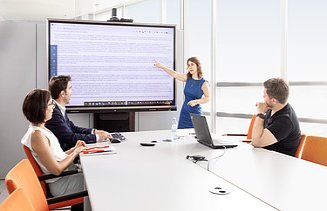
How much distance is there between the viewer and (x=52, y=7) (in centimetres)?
882

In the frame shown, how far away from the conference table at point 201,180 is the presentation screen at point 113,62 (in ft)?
7.03

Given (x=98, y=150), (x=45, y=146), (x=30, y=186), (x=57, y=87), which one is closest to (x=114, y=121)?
(x=57, y=87)

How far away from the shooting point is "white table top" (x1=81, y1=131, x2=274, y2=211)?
58.7 inches

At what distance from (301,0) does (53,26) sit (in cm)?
322

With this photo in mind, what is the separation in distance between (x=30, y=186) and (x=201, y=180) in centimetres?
92

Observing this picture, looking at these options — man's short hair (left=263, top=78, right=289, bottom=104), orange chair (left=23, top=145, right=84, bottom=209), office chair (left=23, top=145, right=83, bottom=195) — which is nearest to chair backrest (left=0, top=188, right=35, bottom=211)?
orange chair (left=23, top=145, right=84, bottom=209)

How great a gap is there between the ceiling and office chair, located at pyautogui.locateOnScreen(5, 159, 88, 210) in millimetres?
6198

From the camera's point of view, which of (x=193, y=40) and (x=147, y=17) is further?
(x=147, y=17)

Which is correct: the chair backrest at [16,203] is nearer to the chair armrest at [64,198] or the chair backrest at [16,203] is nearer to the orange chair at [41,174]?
the chair armrest at [64,198]

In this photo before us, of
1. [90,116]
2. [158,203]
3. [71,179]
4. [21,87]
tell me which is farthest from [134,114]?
[158,203]

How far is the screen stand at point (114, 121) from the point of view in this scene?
4.89 m

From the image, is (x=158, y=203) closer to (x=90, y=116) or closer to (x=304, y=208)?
(x=304, y=208)

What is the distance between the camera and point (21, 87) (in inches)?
185

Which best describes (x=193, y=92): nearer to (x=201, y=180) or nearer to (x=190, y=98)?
(x=190, y=98)
